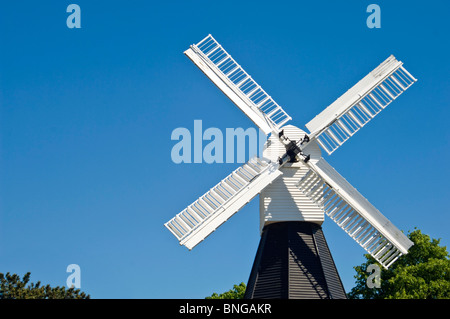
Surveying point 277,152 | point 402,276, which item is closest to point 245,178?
point 277,152

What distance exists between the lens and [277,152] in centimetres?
2177

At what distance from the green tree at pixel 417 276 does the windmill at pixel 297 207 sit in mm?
8269

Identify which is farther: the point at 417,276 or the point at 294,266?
the point at 417,276

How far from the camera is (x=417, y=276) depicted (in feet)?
97.7

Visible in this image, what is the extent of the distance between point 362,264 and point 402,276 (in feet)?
12.8

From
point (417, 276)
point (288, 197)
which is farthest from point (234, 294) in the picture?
point (288, 197)

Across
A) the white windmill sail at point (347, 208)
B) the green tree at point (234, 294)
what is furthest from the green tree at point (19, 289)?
the white windmill sail at point (347, 208)

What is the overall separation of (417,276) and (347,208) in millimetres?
10659

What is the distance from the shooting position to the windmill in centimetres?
2059

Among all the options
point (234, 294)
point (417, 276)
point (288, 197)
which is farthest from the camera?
point (234, 294)

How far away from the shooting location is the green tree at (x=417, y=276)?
28.7 m

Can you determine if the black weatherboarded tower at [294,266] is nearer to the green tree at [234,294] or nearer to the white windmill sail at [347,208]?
the white windmill sail at [347,208]

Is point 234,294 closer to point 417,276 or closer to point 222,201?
point 417,276

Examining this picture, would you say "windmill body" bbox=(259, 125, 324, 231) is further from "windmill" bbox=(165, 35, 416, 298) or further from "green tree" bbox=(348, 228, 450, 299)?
"green tree" bbox=(348, 228, 450, 299)
